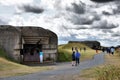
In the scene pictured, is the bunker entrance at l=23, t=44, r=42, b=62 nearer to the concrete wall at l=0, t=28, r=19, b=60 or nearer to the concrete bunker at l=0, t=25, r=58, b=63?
the concrete bunker at l=0, t=25, r=58, b=63

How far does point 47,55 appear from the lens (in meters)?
56.4

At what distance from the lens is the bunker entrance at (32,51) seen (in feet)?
185

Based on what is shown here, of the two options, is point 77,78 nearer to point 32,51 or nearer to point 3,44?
point 3,44

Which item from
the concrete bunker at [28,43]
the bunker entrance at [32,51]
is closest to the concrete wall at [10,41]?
the concrete bunker at [28,43]

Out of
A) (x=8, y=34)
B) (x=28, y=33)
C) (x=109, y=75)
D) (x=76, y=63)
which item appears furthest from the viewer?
(x=28, y=33)

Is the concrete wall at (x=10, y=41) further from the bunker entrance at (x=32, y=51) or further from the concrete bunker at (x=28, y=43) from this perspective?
the bunker entrance at (x=32, y=51)

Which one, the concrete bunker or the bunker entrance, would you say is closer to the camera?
the concrete bunker

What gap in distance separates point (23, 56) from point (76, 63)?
11930 millimetres

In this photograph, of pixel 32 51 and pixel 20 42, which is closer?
pixel 20 42

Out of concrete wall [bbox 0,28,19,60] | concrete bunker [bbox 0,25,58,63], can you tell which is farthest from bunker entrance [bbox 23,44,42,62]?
concrete wall [bbox 0,28,19,60]

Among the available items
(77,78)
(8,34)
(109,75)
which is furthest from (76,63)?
(109,75)

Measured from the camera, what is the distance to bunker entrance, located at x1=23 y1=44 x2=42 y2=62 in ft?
185

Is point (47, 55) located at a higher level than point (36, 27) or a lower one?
lower

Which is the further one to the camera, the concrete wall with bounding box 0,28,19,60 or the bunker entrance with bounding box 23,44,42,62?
the bunker entrance with bounding box 23,44,42,62
